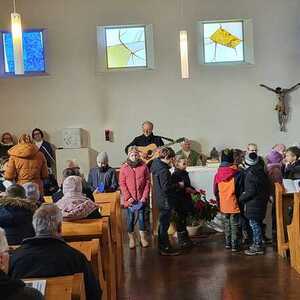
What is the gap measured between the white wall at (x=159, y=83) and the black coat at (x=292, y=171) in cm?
460

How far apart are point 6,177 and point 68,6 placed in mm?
5159

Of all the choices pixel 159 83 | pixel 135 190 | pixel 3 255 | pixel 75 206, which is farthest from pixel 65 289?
pixel 159 83

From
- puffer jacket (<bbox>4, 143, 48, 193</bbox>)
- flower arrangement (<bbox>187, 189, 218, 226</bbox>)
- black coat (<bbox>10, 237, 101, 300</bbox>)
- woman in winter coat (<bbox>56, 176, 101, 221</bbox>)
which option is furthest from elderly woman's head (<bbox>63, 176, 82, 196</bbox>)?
flower arrangement (<bbox>187, 189, 218, 226</bbox>)

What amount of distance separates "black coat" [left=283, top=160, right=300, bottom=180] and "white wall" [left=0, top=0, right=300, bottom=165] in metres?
4.60

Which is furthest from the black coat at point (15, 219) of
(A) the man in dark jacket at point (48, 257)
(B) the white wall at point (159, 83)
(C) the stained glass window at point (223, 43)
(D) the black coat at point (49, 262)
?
(C) the stained glass window at point (223, 43)

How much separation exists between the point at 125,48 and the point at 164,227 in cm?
572

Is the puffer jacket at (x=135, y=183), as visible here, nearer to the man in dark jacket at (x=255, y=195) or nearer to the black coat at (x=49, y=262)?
the man in dark jacket at (x=255, y=195)

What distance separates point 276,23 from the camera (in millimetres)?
10648

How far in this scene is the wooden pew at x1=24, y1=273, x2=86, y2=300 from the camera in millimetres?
2281

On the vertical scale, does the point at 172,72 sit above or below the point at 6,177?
above

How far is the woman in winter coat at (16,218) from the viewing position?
3.90 metres

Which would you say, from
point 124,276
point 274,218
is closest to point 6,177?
point 124,276

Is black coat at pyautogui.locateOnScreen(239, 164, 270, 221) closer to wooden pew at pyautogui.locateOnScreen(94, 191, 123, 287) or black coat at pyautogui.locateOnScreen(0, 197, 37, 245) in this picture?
wooden pew at pyautogui.locateOnScreen(94, 191, 123, 287)

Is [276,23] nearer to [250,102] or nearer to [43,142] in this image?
[250,102]
